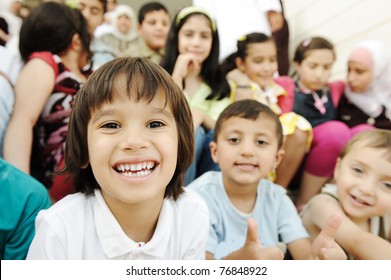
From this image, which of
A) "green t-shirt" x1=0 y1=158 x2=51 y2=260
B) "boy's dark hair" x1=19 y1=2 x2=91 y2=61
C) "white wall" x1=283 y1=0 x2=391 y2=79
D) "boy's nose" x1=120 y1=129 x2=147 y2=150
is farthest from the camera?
"white wall" x1=283 y1=0 x2=391 y2=79

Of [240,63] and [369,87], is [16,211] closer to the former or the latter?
[240,63]

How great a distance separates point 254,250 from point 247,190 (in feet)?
1.08

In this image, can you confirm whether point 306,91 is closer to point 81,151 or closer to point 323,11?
point 323,11

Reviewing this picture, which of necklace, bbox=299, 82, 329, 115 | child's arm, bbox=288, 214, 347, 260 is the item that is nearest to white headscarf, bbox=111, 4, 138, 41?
necklace, bbox=299, 82, 329, 115

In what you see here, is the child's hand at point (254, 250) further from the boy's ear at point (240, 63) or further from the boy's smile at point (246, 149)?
the boy's ear at point (240, 63)

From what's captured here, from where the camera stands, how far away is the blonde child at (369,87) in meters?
1.78

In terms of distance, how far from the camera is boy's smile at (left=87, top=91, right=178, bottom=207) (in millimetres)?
746

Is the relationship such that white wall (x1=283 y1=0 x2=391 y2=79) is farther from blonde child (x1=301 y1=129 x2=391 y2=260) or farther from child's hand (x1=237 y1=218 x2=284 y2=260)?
child's hand (x1=237 y1=218 x2=284 y2=260)

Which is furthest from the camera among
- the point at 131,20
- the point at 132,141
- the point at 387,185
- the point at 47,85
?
the point at 131,20

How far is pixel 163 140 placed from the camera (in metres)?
0.78

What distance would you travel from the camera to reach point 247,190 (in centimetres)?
123

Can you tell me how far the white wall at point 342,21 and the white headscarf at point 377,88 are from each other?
124 mm

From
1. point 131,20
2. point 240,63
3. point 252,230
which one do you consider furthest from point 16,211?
point 131,20
